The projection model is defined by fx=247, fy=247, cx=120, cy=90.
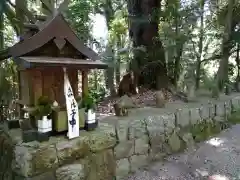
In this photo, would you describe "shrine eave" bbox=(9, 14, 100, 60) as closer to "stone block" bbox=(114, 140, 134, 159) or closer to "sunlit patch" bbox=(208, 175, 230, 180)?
"stone block" bbox=(114, 140, 134, 159)

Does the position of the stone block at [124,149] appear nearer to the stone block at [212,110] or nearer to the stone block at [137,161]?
the stone block at [137,161]

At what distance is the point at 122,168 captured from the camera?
9.86ft

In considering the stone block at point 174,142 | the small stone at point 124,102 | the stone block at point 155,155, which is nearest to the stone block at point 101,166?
the stone block at point 155,155

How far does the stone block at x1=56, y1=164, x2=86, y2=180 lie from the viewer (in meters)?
2.34

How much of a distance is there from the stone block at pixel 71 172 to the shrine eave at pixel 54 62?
0.98 metres

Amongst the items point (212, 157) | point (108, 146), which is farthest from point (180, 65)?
point (108, 146)

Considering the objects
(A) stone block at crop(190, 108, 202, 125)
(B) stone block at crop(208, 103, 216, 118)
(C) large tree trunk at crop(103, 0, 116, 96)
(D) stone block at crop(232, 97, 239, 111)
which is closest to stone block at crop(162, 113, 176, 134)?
(A) stone block at crop(190, 108, 202, 125)

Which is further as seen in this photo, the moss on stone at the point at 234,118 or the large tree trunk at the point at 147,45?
the moss on stone at the point at 234,118

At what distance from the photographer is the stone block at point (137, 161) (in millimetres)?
3139

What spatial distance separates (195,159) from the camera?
3.44 metres

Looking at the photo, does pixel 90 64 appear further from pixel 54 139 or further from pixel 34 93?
pixel 54 139

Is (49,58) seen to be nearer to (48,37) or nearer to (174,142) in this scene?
(48,37)

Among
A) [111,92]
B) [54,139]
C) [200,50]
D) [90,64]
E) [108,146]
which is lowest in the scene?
[108,146]

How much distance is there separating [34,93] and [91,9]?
14.0 feet
